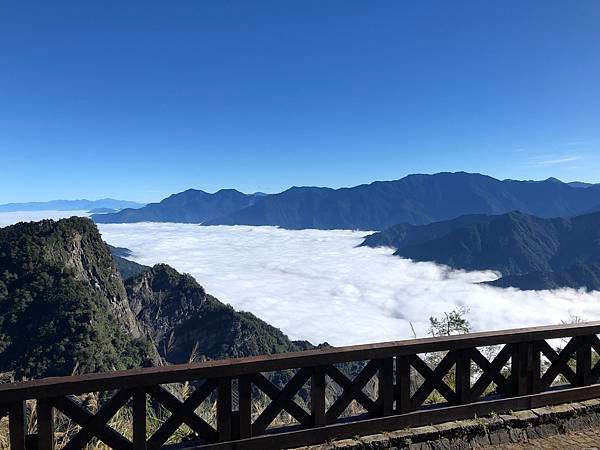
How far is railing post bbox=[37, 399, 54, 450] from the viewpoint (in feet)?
13.1

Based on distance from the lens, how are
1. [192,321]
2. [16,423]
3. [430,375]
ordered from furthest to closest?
1. [192,321]
2. [430,375]
3. [16,423]

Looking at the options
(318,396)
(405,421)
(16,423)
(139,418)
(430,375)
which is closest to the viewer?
(16,423)

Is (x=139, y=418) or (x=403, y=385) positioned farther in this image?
(x=403, y=385)

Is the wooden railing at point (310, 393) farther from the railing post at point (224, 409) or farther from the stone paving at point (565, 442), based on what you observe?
the stone paving at point (565, 442)

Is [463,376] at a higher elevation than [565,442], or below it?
higher

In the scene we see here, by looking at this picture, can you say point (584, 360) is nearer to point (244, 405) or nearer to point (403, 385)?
point (403, 385)

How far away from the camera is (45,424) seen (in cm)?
407

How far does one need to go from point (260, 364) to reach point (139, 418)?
1237mm

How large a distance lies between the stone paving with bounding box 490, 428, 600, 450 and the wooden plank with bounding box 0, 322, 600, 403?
3.67 feet

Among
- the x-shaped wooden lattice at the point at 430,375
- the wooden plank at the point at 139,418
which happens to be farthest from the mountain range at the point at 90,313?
the x-shaped wooden lattice at the point at 430,375

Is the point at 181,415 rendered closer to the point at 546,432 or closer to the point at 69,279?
the point at 546,432

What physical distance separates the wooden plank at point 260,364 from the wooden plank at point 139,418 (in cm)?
14

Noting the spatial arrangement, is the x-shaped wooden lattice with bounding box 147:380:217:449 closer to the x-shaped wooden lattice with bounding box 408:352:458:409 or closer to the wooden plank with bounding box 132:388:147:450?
the wooden plank with bounding box 132:388:147:450

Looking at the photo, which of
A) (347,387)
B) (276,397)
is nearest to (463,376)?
(347,387)
